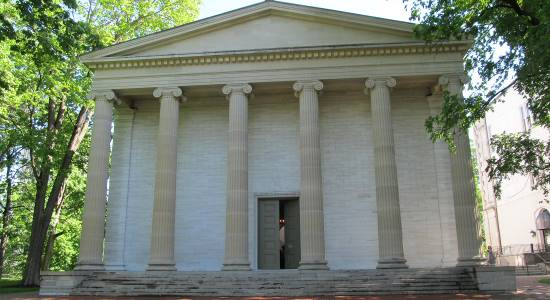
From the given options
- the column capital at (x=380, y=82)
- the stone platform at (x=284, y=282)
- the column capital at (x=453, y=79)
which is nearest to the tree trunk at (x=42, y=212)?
the stone platform at (x=284, y=282)

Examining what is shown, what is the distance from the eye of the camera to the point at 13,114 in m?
27.7

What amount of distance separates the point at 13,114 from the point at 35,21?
626 inches

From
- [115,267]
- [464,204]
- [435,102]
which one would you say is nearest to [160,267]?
[115,267]

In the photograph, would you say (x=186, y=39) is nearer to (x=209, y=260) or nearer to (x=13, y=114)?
(x=209, y=260)

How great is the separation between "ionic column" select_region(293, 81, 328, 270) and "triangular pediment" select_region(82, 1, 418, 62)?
8.33 feet

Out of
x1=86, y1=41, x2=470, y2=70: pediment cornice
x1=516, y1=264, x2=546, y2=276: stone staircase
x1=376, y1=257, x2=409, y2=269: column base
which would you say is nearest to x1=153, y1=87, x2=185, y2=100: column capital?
x1=86, y1=41, x2=470, y2=70: pediment cornice

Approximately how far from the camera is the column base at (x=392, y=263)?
18984mm

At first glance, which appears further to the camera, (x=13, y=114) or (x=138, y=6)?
(x=138, y=6)

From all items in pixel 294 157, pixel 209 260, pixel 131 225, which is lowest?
pixel 209 260

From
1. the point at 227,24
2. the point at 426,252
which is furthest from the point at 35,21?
the point at 426,252

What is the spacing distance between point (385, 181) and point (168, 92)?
10.3 meters

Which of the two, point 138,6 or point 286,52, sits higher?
point 138,6

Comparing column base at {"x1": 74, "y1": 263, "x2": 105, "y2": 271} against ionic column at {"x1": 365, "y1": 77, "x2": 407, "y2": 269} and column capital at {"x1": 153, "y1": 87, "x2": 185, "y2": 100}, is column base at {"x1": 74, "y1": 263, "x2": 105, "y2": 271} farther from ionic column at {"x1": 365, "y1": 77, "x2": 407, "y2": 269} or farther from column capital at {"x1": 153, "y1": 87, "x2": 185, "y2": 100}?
ionic column at {"x1": 365, "y1": 77, "x2": 407, "y2": 269}

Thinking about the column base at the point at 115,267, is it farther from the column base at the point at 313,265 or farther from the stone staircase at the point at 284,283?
the column base at the point at 313,265
